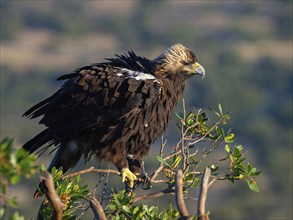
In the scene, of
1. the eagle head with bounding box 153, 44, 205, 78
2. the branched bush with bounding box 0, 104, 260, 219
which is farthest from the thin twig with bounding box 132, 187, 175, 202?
the eagle head with bounding box 153, 44, 205, 78

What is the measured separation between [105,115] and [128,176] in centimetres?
52

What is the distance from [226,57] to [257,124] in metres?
11.2

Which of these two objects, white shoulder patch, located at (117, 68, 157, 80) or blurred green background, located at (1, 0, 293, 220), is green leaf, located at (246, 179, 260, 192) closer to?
white shoulder patch, located at (117, 68, 157, 80)

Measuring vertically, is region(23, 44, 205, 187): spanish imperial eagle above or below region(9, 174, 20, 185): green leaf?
below

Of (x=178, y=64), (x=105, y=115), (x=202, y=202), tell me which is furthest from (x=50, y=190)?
(x=178, y=64)

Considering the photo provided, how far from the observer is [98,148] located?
7.31 metres

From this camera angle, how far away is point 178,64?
7918 millimetres

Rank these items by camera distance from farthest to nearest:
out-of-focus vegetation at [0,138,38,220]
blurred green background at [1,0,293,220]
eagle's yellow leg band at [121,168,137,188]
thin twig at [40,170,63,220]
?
blurred green background at [1,0,293,220] → eagle's yellow leg band at [121,168,137,188] → thin twig at [40,170,63,220] → out-of-focus vegetation at [0,138,38,220]

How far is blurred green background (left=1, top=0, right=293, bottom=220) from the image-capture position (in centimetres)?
3628

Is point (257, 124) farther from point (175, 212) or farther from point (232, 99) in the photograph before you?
point (175, 212)

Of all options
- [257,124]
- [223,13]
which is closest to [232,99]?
[257,124]

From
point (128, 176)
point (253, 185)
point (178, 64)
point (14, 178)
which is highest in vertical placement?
point (14, 178)

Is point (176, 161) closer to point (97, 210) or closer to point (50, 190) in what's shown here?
point (97, 210)

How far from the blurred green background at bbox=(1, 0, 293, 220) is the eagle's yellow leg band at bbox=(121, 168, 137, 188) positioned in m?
20.6
